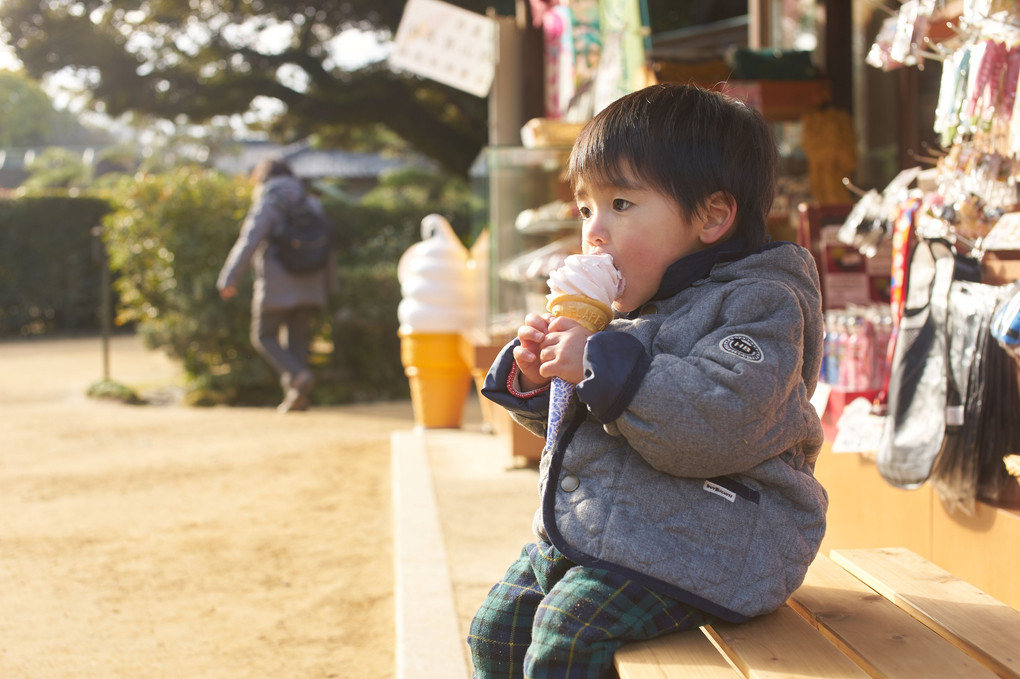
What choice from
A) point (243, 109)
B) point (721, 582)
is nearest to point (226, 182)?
point (243, 109)

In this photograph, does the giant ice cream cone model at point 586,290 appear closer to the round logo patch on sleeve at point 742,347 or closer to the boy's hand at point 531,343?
the boy's hand at point 531,343

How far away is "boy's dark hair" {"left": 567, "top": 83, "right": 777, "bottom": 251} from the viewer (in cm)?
158

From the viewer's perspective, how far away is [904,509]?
2.79m

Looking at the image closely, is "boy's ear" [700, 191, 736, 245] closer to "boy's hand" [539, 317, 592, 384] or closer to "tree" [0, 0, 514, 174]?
"boy's hand" [539, 317, 592, 384]

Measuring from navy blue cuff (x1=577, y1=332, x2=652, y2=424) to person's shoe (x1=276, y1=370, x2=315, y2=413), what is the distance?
22.4ft

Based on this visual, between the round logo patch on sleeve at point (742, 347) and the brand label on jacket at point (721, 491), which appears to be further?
the brand label on jacket at point (721, 491)

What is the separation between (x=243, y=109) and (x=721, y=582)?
14777 mm

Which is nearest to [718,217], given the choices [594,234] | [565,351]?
[594,234]

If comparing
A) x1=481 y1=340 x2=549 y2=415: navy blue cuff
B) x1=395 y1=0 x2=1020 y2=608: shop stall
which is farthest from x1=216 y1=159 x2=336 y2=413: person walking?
x1=481 y1=340 x2=549 y2=415: navy blue cuff

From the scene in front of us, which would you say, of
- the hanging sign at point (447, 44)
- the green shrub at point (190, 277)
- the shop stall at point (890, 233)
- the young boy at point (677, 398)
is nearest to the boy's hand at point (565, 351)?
the young boy at point (677, 398)

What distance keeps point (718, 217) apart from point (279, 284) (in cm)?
674

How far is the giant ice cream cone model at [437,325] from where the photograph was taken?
6.39 metres

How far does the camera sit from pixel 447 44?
6465 mm

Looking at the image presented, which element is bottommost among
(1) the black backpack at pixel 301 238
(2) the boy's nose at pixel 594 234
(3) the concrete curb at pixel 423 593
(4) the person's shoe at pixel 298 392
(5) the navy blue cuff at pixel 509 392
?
(3) the concrete curb at pixel 423 593
